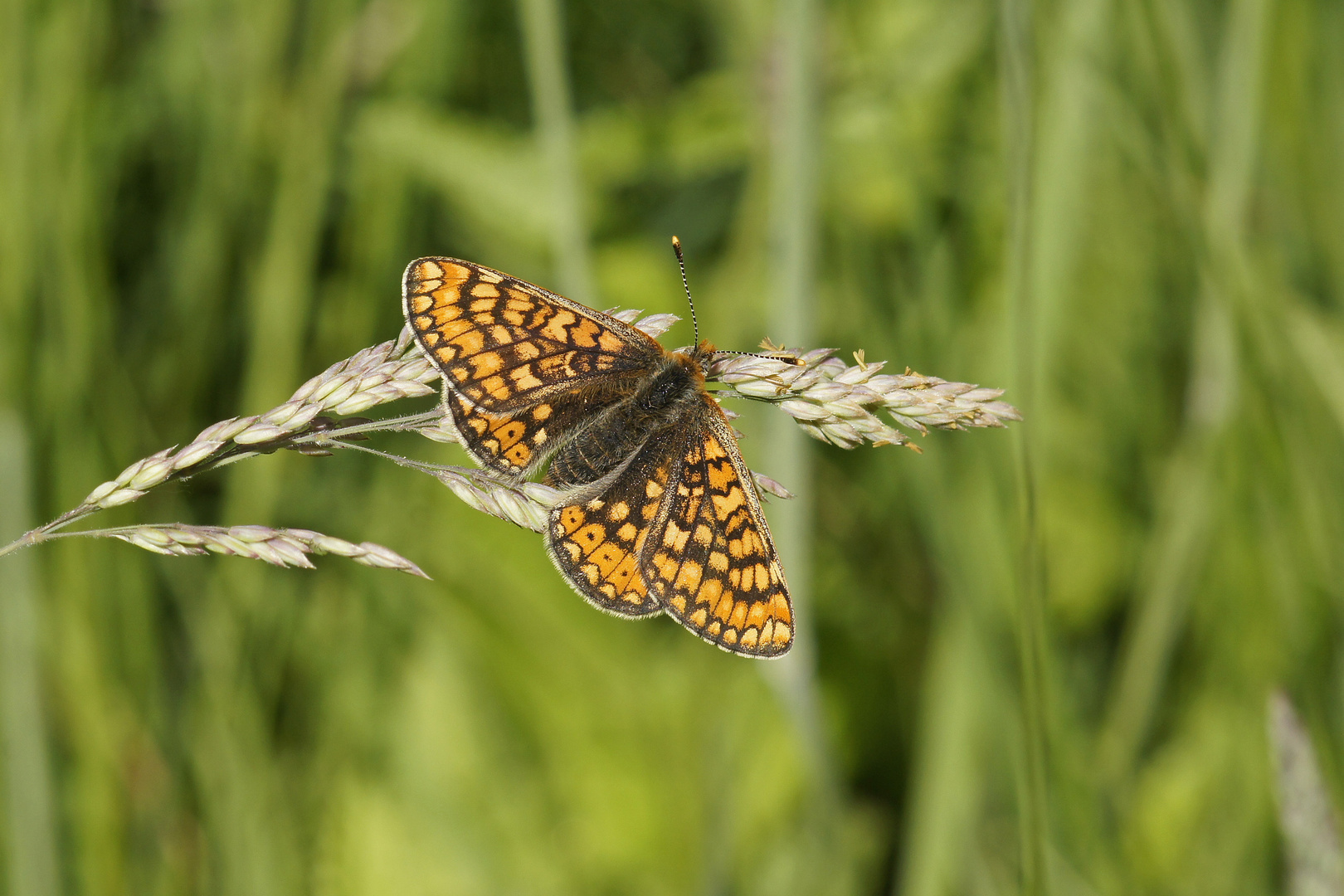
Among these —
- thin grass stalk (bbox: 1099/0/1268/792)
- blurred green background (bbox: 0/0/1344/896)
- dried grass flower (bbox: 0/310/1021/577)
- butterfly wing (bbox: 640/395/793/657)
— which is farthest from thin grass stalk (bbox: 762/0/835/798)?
thin grass stalk (bbox: 1099/0/1268/792)

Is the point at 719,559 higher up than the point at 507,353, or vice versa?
the point at 507,353

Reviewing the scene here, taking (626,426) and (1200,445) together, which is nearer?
(626,426)

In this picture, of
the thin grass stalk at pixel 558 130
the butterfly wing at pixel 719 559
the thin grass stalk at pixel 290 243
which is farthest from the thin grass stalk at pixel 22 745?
the thin grass stalk at pixel 558 130

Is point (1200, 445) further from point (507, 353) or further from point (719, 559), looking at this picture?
point (507, 353)

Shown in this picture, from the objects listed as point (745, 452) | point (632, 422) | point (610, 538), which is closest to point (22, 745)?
point (610, 538)

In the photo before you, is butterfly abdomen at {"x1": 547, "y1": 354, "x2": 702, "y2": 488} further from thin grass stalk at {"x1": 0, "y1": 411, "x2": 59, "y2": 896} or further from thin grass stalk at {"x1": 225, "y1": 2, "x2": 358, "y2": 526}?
thin grass stalk at {"x1": 225, "y1": 2, "x2": 358, "y2": 526}

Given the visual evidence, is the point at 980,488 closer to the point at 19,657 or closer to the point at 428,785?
the point at 428,785

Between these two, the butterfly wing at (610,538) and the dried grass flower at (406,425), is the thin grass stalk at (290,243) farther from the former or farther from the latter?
the butterfly wing at (610,538)
